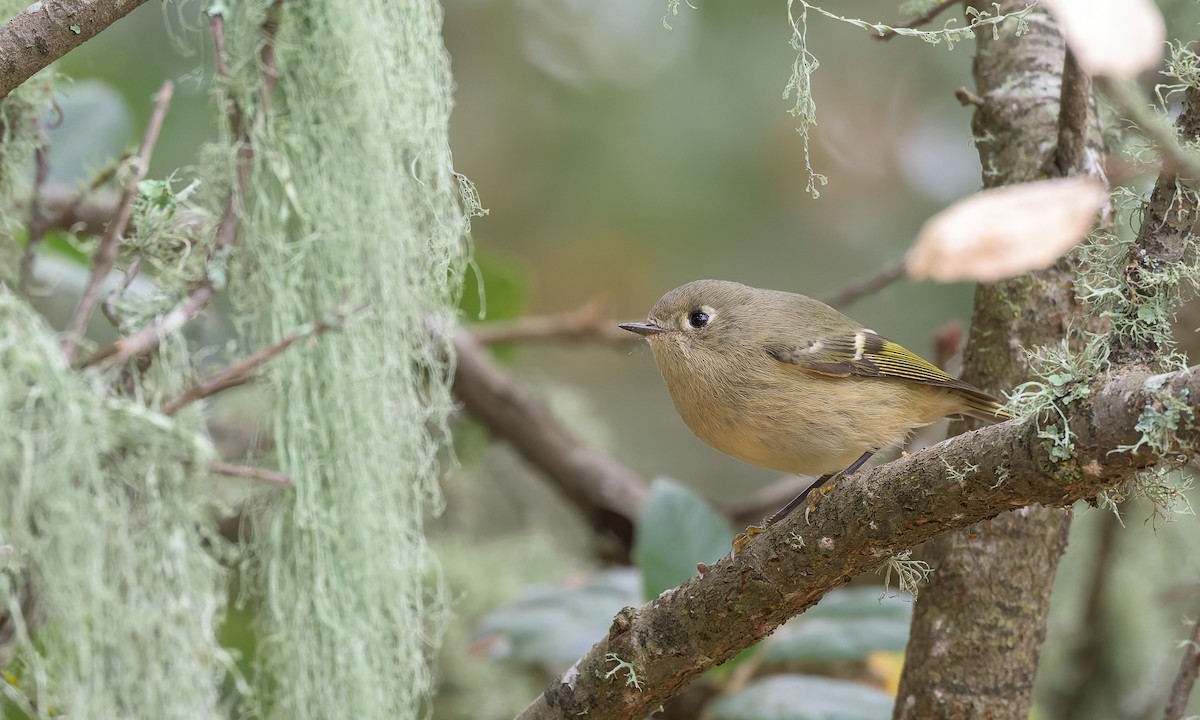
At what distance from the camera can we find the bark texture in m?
1.99

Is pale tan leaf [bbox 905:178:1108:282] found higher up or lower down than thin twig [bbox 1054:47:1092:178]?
lower down

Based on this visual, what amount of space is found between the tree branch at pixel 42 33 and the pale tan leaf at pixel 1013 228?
4.15ft

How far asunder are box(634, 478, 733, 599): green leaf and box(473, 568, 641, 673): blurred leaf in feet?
0.41

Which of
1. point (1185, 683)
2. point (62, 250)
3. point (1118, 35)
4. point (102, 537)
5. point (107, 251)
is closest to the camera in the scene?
point (1118, 35)

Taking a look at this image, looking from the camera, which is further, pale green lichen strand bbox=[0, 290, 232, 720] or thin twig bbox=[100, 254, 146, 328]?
thin twig bbox=[100, 254, 146, 328]

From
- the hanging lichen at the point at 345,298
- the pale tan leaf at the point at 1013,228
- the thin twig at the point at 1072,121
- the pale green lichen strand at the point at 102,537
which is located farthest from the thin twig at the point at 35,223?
the thin twig at the point at 1072,121

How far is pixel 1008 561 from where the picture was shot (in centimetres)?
202

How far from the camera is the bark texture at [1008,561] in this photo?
6.52ft

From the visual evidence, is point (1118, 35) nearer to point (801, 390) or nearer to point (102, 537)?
point (102, 537)

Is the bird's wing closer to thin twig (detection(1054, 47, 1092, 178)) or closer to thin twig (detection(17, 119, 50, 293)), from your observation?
thin twig (detection(1054, 47, 1092, 178))

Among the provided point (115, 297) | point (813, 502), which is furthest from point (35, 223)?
point (813, 502)

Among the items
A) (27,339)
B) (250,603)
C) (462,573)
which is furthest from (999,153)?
(250,603)

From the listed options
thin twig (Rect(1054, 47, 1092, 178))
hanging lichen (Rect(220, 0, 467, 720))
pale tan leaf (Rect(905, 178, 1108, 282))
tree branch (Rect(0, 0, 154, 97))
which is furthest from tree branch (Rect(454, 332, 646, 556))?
pale tan leaf (Rect(905, 178, 1108, 282))

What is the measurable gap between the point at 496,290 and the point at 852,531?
2.35 metres
